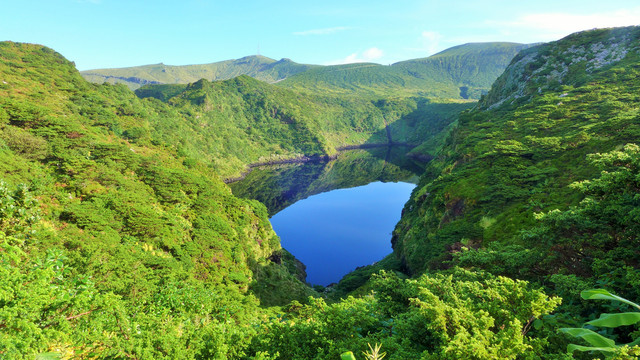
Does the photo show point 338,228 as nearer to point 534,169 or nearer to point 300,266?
point 300,266

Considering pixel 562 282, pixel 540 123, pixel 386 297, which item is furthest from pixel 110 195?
pixel 540 123

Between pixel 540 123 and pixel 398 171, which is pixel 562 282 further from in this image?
pixel 398 171

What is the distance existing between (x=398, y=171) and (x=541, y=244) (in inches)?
4995

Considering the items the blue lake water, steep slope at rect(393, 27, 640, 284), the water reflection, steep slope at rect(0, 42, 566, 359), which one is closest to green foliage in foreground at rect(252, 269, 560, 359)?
steep slope at rect(0, 42, 566, 359)

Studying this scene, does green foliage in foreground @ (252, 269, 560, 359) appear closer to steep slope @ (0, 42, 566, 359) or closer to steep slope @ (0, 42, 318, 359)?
steep slope @ (0, 42, 566, 359)

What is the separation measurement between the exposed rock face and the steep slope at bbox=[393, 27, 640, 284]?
0.81 ft

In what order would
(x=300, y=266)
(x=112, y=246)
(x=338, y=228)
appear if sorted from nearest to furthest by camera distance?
(x=112, y=246) → (x=300, y=266) → (x=338, y=228)

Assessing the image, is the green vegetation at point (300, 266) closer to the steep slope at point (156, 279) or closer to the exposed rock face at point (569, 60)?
the steep slope at point (156, 279)

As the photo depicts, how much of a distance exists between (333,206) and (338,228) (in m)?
19.4

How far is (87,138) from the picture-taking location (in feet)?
116

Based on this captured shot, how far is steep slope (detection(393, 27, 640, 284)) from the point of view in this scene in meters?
Result: 14.8

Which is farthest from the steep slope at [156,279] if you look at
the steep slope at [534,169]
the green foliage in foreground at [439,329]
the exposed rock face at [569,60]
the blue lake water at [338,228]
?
the exposed rock face at [569,60]

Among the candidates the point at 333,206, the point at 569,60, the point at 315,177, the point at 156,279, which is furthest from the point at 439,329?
the point at 315,177

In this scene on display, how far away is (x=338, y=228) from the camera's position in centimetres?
7712
